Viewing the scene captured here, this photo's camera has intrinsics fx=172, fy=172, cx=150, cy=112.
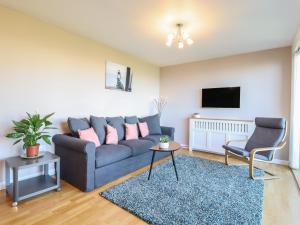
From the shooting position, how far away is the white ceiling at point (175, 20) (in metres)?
2.17

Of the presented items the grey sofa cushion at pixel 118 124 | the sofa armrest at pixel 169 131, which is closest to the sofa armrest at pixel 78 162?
the grey sofa cushion at pixel 118 124

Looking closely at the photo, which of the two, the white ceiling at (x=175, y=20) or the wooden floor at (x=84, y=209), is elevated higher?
the white ceiling at (x=175, y=20)

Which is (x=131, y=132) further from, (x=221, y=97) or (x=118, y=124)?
(x=221, y=97)

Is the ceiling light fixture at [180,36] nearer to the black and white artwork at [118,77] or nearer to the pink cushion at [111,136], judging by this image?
the black and white artwork at [118,77]

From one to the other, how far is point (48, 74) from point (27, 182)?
5.34 feet

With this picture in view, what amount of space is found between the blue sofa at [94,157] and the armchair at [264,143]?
167cm

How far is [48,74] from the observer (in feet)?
9.12

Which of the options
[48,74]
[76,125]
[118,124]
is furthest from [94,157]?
[48,74]

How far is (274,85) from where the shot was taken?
3.65 meters

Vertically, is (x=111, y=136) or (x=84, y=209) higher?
(x=111, y=136)

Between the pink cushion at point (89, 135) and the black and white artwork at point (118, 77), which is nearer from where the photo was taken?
the pink cushion at point (89, 135)

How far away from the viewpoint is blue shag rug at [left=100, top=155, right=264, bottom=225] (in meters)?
1.79

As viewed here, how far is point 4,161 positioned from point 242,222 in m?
3.01

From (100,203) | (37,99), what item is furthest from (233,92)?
(37,99)
